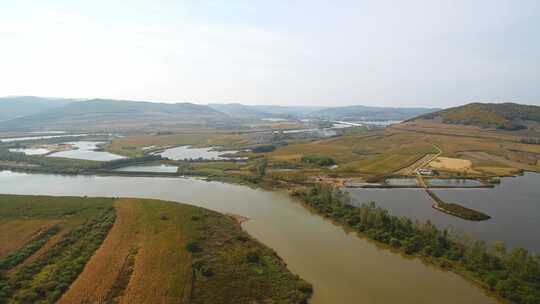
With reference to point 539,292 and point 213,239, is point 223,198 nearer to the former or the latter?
point 213,239

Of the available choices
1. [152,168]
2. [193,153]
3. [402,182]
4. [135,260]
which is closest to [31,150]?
[193,153]

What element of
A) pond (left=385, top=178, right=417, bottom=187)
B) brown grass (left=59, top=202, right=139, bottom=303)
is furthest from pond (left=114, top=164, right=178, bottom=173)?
pond (left=385, top=178, right=417, bottom=187)

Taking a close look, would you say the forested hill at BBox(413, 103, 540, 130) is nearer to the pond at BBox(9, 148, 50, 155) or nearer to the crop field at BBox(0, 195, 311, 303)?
the crop field at BBox(0, 195, 311, 303)

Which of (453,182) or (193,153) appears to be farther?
(193,153)

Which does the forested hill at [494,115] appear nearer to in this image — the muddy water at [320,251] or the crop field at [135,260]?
the muddy water at [320,251]

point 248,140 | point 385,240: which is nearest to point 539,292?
point 385,240

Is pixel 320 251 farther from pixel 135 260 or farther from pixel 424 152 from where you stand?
pixel 424 152
